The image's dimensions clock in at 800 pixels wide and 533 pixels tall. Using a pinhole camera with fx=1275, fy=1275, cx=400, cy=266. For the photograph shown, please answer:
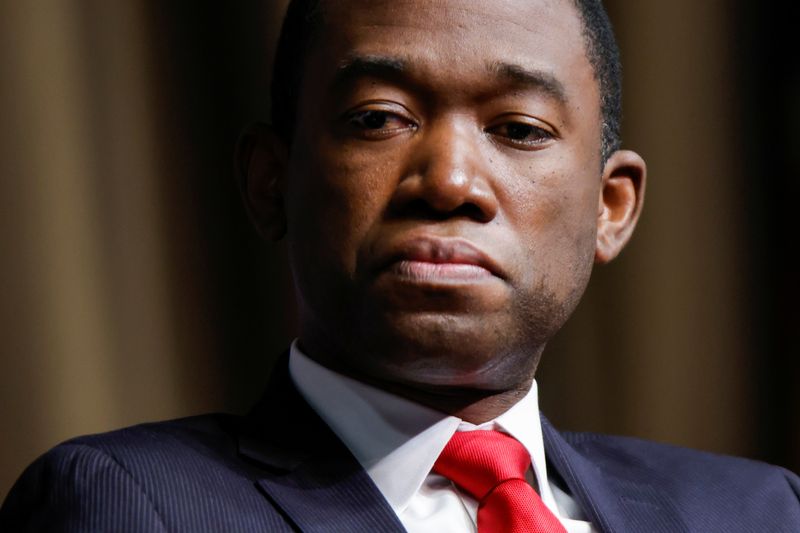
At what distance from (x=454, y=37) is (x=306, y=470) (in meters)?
0.45

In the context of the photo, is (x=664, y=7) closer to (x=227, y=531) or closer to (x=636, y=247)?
(x=636, y=247)

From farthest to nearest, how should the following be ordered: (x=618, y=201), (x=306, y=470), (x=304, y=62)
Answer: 1. (x=618, y=201)
2. (x=304, y=62)
3. (x=306, y=470)

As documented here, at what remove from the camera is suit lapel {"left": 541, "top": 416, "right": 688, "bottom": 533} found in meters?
1.39

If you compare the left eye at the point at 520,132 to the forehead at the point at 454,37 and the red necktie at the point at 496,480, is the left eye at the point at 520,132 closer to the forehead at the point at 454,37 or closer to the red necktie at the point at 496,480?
the forehead at the point at 454,37

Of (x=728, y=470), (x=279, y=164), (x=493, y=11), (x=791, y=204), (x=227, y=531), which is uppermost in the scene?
(x=493, y=11)

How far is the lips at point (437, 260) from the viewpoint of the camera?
119 centimetres

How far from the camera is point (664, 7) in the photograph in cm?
203

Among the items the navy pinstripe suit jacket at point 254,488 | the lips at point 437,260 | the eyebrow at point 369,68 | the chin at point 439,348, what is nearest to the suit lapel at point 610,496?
the navy pinstripe suit jacket at point 254,488

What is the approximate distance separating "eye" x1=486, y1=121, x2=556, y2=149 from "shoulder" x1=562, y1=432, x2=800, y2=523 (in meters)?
0.46

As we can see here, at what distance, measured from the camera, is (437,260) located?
47.0 inches

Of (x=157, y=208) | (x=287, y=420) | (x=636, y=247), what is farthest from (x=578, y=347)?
(x=287, y=420)

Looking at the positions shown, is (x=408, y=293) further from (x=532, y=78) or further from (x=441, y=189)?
(x=532, y=78)

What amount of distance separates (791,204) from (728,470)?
0.57 m

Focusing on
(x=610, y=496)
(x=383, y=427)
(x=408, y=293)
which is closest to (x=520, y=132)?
(x=408, y=293)
